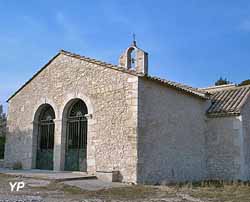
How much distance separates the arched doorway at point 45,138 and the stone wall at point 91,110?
0.33 metres

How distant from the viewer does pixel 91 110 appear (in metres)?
13.1

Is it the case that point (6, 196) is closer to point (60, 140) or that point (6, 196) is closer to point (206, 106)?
point (60, 140)

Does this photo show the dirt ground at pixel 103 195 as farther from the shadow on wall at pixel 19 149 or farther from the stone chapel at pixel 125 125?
the shadow on wall at pixel 19 149

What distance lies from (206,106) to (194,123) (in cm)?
141

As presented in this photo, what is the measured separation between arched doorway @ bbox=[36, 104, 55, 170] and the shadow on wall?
38 cm

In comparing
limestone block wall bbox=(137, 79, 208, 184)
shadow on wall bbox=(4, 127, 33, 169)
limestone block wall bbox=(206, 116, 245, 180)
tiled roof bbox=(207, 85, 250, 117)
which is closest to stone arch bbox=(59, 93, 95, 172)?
shadow on wall bbox=(4, 127, 33, 169)

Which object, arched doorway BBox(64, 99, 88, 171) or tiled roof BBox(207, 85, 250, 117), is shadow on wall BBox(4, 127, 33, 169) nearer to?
arched doorway BBox(64, 99, 88, 171)

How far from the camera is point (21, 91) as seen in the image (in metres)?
17.0

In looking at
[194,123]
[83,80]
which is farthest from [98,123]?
[194,123]

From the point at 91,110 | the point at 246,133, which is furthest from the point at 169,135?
the point at 246,133

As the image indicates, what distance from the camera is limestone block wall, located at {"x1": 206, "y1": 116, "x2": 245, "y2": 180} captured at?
535 inches

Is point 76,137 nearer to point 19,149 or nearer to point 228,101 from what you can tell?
point 19,149

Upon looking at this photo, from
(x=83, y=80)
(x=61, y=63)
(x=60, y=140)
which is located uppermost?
(x=61, y=63)

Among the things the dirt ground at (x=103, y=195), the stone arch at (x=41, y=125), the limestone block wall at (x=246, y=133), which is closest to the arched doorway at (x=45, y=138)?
the stone arch at (x=41, y=125)
